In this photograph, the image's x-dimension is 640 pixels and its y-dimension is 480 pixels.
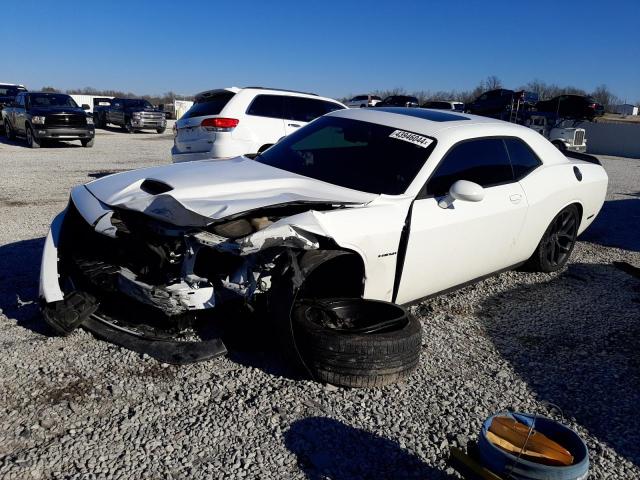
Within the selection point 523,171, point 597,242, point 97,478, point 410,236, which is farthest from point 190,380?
point 597,242

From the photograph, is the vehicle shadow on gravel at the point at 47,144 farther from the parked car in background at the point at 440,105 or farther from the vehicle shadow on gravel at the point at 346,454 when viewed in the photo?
the vehicle shadow on gravel at the point at 346,454

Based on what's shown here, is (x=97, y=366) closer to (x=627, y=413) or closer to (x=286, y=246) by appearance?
(x=286, y=246)

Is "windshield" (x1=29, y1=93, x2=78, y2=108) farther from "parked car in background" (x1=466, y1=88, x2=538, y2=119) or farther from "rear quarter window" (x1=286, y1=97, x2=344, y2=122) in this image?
"parked car in background" (x1=466, y1=88, x2=538, y2=119)

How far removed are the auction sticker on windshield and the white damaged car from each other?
15 millimetres

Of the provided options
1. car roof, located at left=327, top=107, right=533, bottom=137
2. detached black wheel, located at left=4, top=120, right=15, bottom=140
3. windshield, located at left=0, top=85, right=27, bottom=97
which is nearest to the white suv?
car roof, located at left=327, top=107, right=533, bottom=137

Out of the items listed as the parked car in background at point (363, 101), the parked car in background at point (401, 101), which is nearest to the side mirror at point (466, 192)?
the parked car in background at point (401, 101)

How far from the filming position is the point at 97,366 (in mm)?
3244

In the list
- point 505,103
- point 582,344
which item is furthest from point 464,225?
point 505,103

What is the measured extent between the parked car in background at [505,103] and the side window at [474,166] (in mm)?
18040

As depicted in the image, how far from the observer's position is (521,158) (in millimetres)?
4867

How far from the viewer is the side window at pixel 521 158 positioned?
4762 millimetres

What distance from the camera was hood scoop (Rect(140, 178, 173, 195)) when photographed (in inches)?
145

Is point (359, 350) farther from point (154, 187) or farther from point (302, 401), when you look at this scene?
point (154, 187)

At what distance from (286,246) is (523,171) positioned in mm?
2612
